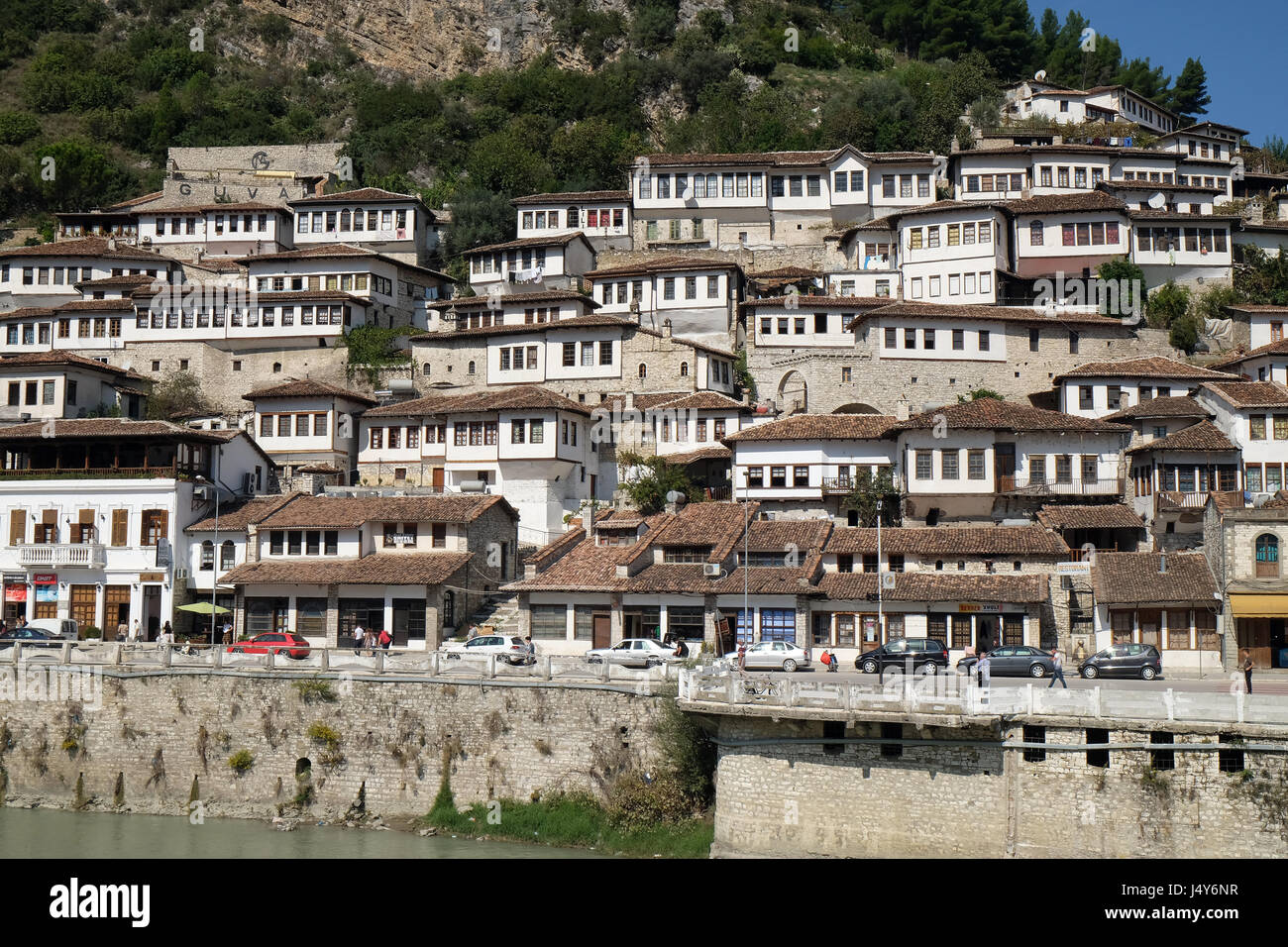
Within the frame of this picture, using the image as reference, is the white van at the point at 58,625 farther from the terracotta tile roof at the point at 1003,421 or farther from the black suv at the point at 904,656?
the terracotta tile roof at the point at 1003,421

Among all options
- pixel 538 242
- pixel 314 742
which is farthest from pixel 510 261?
pixel 314 742

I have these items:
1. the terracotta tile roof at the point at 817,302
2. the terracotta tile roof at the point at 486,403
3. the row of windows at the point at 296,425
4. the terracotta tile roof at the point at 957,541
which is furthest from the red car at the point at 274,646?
the terracotta tile roof at the point at 817,302

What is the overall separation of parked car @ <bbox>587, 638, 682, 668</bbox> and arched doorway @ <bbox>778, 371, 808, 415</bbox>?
22.8 metres

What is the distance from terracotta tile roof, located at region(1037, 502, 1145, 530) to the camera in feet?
154

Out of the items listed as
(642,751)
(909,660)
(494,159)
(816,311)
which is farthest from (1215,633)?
(494,159)

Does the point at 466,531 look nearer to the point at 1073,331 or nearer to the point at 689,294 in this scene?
the point at 689,294

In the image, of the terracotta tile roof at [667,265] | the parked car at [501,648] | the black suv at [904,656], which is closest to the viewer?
the parked car at [501,648]

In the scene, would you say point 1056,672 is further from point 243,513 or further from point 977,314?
point 243,513

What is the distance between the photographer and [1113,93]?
95.8 m

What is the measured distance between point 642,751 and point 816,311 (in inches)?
1419

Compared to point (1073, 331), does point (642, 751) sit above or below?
below

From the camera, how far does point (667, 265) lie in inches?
2660

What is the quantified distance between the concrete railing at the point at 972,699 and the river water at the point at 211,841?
5.68 m

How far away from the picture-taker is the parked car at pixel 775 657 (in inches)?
1566
